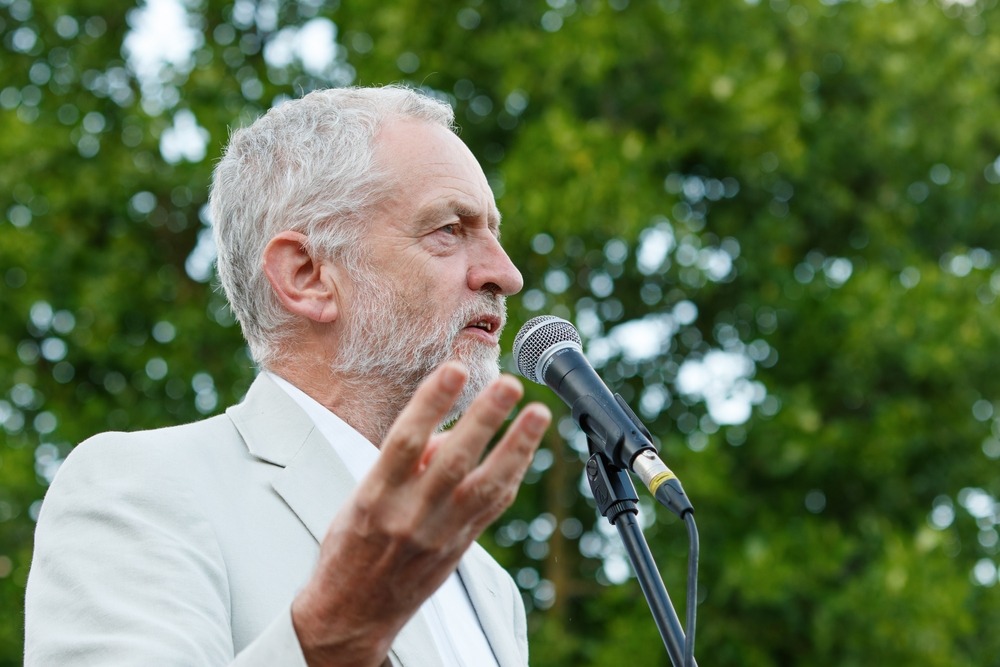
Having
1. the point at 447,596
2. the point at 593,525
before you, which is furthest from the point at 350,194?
the point at 593,525

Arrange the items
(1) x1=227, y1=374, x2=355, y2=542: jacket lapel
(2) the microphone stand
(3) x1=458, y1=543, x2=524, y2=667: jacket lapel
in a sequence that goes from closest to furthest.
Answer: (2) the microphone stand
(1) x1=227, y1=374, x2=355, y2=542: jacket lapel
(3) x1=458, y1=543, x2=524, y2=667: jacket lapel

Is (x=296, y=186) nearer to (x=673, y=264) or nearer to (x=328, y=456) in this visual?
(x=328, y=456)

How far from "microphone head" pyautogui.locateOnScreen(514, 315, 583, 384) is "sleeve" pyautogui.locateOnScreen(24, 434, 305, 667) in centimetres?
76

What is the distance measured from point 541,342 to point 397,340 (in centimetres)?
46

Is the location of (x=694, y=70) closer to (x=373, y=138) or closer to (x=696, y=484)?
(x=696, y=484)

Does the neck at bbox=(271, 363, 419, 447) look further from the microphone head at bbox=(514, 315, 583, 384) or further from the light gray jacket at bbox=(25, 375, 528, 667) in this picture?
the microphone head at bbox=(514, 315, 583, 384)

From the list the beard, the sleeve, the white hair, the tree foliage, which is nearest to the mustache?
the beard

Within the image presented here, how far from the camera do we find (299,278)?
3.16m

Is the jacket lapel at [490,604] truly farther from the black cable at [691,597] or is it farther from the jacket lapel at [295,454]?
the black cable at [691,597]

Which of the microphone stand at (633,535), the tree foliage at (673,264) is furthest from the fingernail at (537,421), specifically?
the tree foliage at (673,264)

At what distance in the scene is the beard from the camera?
10.1ft

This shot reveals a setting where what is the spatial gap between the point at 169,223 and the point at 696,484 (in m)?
5.16

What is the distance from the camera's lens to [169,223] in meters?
11.4

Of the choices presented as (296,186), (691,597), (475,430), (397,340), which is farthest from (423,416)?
(296,186)
